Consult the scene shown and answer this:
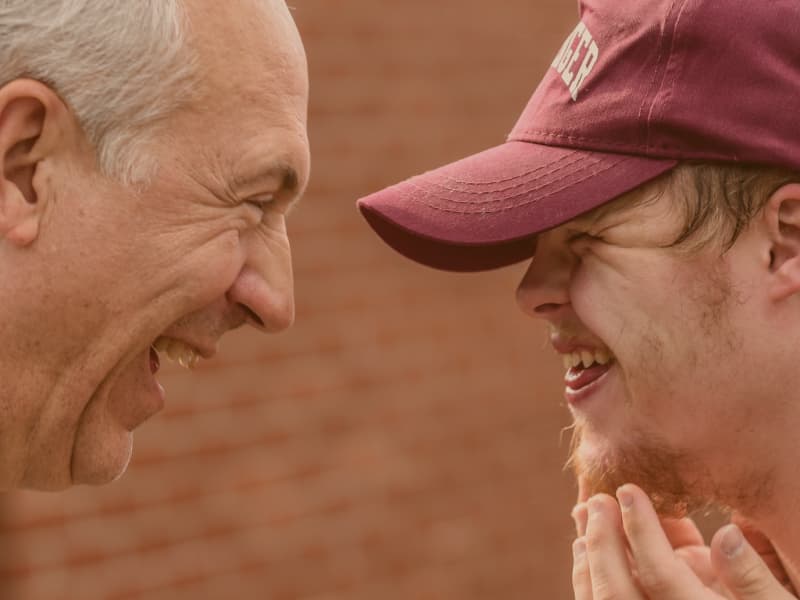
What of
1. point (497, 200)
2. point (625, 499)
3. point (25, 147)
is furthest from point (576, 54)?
point (25, 147)

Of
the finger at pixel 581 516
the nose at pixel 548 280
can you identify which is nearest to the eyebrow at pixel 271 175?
the nose at pixel 548 280

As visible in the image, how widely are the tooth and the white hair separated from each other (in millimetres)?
980

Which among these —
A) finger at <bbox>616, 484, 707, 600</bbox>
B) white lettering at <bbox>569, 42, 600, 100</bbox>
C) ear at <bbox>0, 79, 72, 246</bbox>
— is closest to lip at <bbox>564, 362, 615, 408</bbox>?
finger at <bbox>616, 484, 707, 600</bbox>

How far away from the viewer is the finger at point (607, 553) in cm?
266

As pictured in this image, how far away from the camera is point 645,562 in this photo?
8.63ft

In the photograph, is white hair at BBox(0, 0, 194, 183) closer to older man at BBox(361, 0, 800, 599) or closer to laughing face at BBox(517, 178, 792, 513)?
older man at BBox(361, 0, 800, 599)

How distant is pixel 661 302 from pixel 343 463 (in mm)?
3424

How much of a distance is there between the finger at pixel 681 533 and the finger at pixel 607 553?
12.5 inches

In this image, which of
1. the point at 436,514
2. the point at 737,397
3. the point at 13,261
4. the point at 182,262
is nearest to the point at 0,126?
the point at 13,261

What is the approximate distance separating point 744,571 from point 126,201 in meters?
1.29

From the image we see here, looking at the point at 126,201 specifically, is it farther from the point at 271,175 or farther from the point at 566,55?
the point at 566,55

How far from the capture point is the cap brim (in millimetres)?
2680

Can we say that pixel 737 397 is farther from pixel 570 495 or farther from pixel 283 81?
pixel 570 495

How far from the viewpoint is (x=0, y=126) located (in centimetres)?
236
